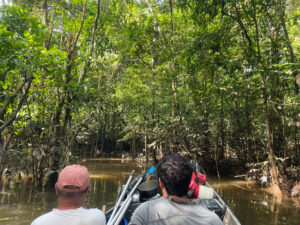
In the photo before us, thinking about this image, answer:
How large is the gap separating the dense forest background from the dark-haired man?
12.7 feet

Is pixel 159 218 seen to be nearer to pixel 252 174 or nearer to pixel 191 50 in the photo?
pixel 191 50

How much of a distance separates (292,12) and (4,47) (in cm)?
1054

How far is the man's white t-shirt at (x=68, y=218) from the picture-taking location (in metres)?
1.48

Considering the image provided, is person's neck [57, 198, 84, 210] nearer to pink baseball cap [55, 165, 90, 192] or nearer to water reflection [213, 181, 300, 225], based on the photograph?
pink baseball cap [55, 165, 90, 192]

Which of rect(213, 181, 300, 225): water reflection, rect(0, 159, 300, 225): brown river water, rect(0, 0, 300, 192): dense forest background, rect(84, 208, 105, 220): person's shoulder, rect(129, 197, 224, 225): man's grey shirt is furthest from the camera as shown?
rect(0, 0, 300, 192): dense forest background

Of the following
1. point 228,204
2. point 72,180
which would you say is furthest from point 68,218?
point 228,204

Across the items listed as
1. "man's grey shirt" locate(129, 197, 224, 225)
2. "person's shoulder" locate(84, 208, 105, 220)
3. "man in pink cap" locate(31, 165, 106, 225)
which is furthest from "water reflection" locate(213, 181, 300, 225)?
"man in pink cap" locate(31, 165, 106, 225)

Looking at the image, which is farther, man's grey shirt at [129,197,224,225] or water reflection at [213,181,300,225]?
water reflection at [213,181,300,225]

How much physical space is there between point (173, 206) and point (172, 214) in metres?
0.05

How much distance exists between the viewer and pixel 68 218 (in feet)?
4.95

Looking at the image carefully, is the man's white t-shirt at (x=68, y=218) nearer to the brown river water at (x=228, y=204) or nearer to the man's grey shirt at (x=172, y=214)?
the man's grey shirt at (x=172, y=214)

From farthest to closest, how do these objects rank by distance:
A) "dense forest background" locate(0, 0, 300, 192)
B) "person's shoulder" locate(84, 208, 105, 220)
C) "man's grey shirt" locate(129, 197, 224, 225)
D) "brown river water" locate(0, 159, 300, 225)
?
→ 1. "dense forest background" locate(0, 0, 300, 192)
2. "brown river water" locate(0, 159, 300, 225)
3. "person's shoulder" locate(84, 208, 105, 220)
4. "man's grey shirt" locate(129, 197, 224, 225)

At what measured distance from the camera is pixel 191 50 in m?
7.95

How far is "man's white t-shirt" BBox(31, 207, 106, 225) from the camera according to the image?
1.48 m
